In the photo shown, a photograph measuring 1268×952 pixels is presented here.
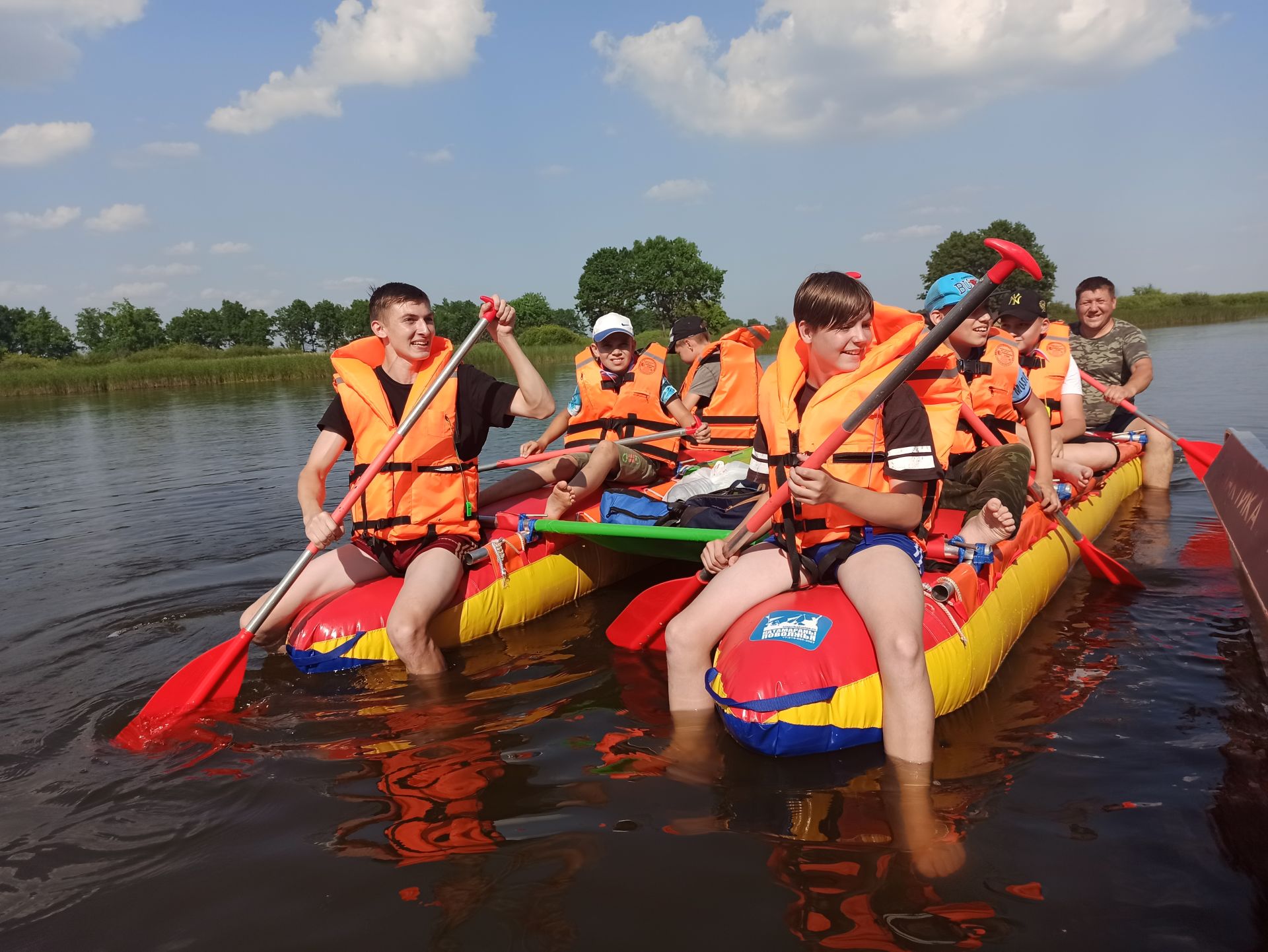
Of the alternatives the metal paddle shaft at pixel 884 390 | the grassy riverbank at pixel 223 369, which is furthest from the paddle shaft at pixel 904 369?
the grassy riverbank at pixel 223 369

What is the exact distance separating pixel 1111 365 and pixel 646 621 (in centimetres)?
535

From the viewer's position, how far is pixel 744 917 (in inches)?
89.1

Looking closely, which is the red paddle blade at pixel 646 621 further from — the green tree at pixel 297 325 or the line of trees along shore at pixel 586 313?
the green tree at pixel 297 325

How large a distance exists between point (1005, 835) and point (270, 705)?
116 inches

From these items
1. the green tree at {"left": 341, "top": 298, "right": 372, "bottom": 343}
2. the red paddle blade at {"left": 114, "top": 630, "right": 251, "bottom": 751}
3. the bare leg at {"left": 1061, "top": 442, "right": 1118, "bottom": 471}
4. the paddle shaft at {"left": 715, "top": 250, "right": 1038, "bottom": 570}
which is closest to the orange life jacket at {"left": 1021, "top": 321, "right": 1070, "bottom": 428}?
the bare leg at {"left": 1061, "top": 442, "right": 1118, "bottom": 471}

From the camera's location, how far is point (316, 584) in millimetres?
4320

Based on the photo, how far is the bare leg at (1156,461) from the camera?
7781mm

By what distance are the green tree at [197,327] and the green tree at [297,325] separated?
5.34 m

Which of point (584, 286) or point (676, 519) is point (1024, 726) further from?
point (584, 286)

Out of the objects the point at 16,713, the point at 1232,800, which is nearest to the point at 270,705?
the point at 16,713

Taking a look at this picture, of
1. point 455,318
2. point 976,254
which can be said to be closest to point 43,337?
point 455,318

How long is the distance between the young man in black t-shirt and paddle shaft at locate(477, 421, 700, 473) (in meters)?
1.37

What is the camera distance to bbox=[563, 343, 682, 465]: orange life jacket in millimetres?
6074

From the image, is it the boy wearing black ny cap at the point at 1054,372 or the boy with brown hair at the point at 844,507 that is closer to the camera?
the boy with brown hair at the point at 844,507
